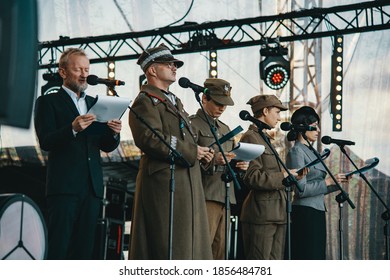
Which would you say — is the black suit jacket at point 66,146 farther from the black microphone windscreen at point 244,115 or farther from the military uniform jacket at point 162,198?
the black microphone windscreen at point 244,115

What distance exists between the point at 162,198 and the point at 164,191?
44mm

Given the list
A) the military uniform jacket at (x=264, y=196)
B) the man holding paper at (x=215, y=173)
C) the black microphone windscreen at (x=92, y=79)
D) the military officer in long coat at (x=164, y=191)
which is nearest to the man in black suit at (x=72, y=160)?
the black microphone windscreen at (x=92, y=79)

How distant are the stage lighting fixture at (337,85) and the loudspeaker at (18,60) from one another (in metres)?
6.98

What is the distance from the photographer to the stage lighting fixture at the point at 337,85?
342 inches

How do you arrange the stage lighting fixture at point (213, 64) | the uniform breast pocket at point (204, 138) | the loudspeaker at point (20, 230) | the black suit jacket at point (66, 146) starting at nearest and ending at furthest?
1. the loudspeaker at point (20, 230)
2. the black suit jacket at point (66, 146)
3. the uniform breast pocket at point (204, 138)
4. the stage lighting fixture at point (213, 64)

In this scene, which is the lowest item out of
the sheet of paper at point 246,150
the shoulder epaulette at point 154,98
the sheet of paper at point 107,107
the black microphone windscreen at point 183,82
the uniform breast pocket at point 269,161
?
the uniform breast pocket at point 269,161

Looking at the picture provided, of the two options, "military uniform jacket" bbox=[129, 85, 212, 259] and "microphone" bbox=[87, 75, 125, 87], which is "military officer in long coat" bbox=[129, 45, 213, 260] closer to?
"military uniform jacket" bbox=[129, 85, 212, 259]

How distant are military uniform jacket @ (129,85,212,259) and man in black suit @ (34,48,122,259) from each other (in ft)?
0.92

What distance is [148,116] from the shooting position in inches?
185
